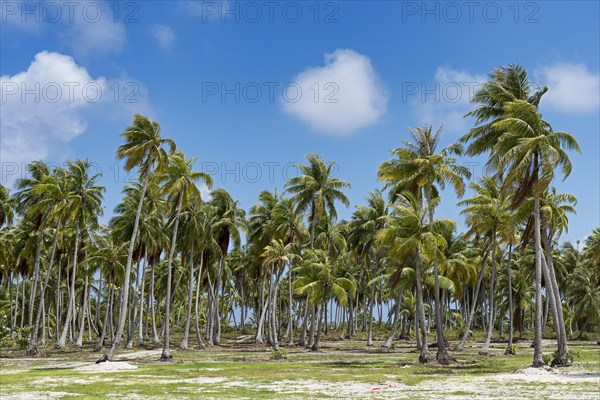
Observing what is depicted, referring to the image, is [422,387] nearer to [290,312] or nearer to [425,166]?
[425,166]

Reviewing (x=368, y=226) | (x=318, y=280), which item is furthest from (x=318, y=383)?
(x=368, y=226)

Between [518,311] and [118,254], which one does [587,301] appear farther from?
[118,254]

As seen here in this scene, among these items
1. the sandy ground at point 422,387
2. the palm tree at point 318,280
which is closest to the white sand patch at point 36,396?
the sandy ground at point 422,387

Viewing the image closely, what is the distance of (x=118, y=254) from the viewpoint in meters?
51.2

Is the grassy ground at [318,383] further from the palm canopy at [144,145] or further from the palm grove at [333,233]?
the palm canopy at [144,145]

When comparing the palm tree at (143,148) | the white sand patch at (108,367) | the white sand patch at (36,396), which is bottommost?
the white sand patch at (108,367)

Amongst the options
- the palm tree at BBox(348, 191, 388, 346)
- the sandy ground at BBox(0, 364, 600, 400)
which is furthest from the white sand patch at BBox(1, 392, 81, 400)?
the palm tree at BBox(348, 191, 388, 346)

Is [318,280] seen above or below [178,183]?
below

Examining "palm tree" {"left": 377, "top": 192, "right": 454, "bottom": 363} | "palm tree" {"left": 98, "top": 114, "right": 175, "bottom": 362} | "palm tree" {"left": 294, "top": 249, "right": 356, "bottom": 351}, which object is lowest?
"palm tree" {"left": 294, "top": 249, "right": 356, "bottom": 351}

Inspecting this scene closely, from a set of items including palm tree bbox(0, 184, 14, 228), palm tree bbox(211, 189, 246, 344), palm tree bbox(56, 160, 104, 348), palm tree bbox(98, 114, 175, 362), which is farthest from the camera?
palm tree bbox(0, 184, 14, 228)

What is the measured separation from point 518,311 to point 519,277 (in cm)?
690

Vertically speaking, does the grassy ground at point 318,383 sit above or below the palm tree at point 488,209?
below

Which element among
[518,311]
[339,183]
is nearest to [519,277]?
[518,311]

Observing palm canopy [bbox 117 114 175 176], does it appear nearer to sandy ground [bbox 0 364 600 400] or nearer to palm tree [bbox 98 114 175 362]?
palm tree [bbox 98 114 175 362]
